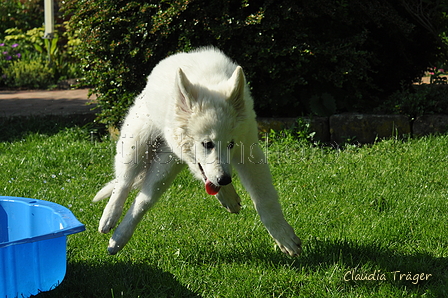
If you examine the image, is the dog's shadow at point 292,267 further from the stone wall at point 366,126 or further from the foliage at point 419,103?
the foliage at point 419,103

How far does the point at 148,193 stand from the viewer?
3.56 metres

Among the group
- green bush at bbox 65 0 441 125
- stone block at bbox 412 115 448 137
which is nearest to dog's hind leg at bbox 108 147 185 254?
green bush at bbox 65 0 441 125

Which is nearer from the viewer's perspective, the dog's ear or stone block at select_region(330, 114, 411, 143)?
the dog's ear

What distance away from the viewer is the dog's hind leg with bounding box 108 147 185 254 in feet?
11.1

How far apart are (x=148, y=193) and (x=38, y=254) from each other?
0.96m

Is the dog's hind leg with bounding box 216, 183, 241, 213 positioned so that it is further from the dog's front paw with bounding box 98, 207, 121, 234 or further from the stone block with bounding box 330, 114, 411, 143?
the stone block with bounding box 330, 114, 411, 143

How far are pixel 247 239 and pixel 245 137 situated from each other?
2.80 feet

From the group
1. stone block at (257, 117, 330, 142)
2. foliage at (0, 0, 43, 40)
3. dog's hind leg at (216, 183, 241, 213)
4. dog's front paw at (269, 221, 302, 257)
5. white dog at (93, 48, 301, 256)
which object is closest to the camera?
white dog at (93, 48, 301, 256)

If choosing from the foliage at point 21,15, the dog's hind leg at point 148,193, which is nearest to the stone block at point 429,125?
the dog's hind leg at point 148,193

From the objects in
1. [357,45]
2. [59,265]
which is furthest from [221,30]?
[59,265]

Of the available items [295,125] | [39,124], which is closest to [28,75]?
[39,124]

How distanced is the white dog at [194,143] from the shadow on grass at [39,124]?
3046 mm

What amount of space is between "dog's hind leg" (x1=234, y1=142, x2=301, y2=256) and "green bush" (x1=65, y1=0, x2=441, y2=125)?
2.51 metres

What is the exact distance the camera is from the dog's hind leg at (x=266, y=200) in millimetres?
3371
